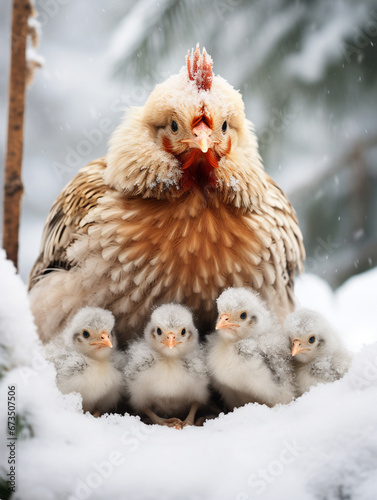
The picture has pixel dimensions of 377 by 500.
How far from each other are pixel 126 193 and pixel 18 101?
53 cm

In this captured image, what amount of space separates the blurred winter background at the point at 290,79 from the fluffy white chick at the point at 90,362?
108 cm

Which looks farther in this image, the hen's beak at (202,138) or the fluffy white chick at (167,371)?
the fluffy white chick at (167,371)

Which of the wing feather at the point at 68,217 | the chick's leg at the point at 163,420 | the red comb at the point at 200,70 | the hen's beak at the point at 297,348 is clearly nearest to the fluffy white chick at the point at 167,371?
the chick's leg at the point at 163,420

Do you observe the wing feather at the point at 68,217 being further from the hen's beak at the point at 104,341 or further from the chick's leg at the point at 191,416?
the chick's leg at the point at 191,416

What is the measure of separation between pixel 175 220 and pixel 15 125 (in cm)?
66

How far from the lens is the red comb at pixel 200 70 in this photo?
1.35m

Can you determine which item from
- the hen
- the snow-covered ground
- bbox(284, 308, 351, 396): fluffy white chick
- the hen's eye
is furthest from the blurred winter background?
the snow-covered ground

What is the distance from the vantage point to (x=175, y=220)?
142 centimetres

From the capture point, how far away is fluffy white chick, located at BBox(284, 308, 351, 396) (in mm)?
1321

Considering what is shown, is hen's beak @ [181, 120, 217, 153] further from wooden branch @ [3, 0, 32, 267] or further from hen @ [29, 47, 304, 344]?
wooden branch @ [3, 0, 32, 267]

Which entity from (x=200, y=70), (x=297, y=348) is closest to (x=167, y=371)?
(x=297, y=348)

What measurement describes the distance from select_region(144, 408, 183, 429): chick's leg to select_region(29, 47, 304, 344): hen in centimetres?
24

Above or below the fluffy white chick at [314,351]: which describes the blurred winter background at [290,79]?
above

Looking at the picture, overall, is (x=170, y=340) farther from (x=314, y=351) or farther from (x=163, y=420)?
(x=314, y=351)
